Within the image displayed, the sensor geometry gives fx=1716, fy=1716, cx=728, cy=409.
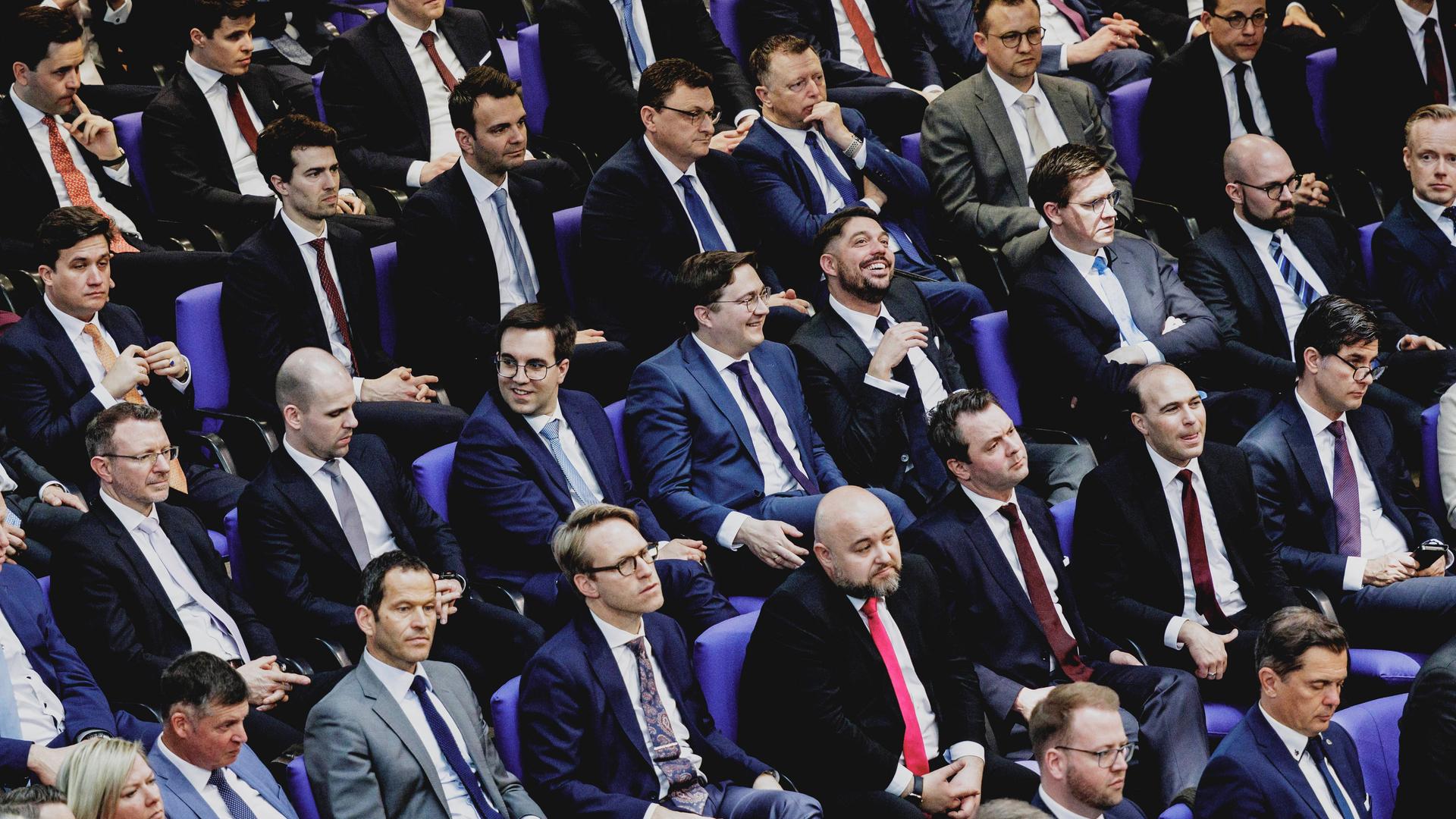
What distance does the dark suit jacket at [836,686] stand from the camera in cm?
382

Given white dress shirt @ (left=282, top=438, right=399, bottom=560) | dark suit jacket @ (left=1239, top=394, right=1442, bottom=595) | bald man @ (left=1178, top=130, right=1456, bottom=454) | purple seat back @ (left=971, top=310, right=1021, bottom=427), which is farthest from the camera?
bald man @ (left=1178, top=130, right=1456, bottom=454)

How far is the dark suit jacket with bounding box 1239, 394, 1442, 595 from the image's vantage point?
466 centimetres

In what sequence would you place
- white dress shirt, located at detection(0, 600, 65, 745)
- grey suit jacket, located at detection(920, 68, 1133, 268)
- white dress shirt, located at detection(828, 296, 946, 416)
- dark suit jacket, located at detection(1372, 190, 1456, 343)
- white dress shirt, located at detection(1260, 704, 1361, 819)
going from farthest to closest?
grey suit jacket, located at detection(920, 68, 1133, 268)
dark suit jacket, located at detection(1372, 190, 1456, 343)
white dress shirt, located at detection(828, 296, 946, 416)
white dress shirt, located at detection(0, 600, 65, 745)
white dress shirt, located at detection(1260, 704, 1361, 819)

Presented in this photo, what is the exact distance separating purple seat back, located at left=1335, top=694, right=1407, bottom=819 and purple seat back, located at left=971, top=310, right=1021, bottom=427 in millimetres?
1572

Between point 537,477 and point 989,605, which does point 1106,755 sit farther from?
point 537,477

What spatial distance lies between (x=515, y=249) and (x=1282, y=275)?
243 centimetres

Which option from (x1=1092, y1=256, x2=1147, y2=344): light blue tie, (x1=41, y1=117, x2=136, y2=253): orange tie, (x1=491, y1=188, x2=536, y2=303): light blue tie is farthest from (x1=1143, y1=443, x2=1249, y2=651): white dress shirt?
(x1=41, y1=117, x2=136, y2=253): orange tie

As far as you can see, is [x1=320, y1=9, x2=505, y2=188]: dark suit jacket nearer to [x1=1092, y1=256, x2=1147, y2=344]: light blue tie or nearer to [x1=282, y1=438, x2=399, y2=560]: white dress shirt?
[x1=282, y1=438, x2=399, y2=560]: white dress shirt

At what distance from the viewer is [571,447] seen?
457cm

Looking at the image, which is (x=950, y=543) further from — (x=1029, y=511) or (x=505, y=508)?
(x=505, y=508)

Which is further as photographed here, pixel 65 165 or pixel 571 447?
pixel 65 165

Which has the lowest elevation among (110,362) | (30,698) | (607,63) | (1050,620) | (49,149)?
(1050,620)

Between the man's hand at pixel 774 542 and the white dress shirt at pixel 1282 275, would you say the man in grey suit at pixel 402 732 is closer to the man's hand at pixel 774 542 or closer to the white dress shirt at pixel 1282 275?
the man's hand at pixel 774 542

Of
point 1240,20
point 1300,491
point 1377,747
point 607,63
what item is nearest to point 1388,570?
point 1300,491
